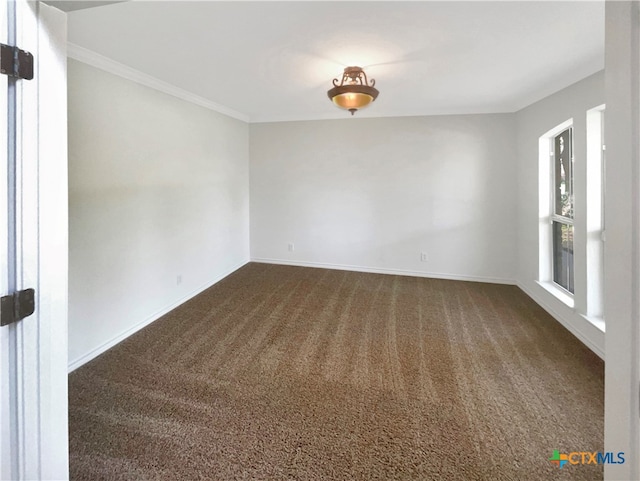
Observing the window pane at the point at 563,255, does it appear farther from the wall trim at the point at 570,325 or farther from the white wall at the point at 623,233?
the white wall at the point at 623,233

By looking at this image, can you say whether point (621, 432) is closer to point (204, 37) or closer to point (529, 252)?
point (204, 37)

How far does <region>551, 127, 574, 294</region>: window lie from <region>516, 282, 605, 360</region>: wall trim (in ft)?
0.92

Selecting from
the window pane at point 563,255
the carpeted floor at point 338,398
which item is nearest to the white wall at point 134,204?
the carpeted floor at point 338,398

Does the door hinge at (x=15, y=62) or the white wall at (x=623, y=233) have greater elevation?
the door hinge at (x=15, y=62)

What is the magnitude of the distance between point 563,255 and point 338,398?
325 centimetres

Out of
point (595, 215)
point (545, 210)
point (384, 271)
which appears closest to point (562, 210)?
point (545, 210)

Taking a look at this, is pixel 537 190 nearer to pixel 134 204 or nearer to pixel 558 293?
pixel 558 293

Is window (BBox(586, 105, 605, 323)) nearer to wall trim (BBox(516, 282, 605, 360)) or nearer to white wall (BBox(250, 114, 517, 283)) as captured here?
wall trim (BBox(516, 282, 605, 360))

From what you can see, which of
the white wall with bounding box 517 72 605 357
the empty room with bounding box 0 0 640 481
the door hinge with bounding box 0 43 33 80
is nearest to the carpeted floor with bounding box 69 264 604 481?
the empty room with bounding box 0 0 640 481

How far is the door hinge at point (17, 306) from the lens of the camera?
91 centimetres

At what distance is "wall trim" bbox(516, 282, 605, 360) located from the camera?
9.30 ft

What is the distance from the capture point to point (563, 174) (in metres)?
3.77

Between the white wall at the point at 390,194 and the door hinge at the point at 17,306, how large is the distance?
4.73 meters

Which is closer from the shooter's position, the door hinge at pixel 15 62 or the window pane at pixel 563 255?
the door hinge at pixel 15 62
